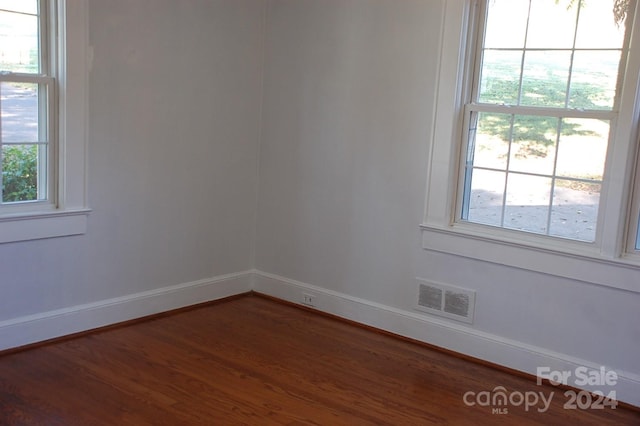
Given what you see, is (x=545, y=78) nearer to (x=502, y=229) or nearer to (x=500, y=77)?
(x=500, y=77)

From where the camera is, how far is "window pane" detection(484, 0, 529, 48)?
12.1 feet

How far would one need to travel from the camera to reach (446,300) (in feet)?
13.2

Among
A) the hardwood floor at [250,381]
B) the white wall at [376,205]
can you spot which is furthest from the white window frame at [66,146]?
the white wall at [376,205]

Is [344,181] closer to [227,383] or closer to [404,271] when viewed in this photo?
[404,271]

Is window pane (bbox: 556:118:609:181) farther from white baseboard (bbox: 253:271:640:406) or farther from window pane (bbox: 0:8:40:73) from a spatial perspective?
window pane (bbox: 0:8:40:73)

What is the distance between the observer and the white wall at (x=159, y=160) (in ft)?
12.5

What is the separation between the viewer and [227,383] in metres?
3.41

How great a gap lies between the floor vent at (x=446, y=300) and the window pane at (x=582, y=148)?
92cm

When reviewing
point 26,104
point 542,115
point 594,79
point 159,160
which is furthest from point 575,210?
point 26,104

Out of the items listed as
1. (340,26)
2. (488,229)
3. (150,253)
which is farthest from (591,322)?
(150,253)

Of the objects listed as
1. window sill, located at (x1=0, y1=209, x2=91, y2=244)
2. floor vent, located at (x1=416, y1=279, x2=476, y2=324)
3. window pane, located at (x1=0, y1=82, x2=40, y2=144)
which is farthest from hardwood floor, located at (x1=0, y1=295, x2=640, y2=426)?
window pane, located at (x1=0, y1=82, x2=40, y2=144)

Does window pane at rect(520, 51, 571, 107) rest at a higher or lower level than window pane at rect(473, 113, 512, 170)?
higher

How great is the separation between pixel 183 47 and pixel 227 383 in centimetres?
218

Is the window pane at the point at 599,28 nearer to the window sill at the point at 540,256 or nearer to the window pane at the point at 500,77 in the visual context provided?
the window pane at the point at 500,77
